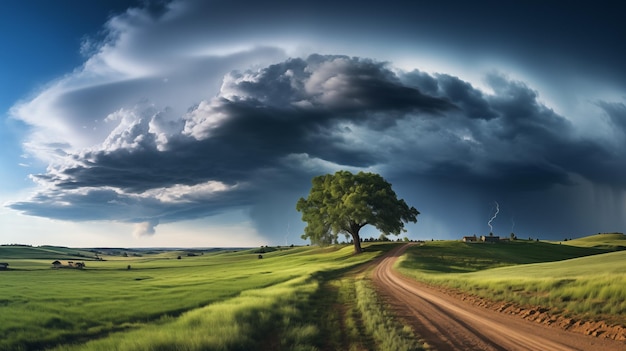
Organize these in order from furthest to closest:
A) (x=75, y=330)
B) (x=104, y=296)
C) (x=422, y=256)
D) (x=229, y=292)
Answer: (x=422, y=256) < (x=229, y=292) < (x=104, y=296) < (x=75, y=330)

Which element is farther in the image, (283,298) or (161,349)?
(283,298)

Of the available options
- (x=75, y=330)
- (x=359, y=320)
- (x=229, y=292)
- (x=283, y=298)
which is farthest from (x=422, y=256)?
(x=75, y=330)

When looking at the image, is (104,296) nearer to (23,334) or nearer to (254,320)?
(23,334)

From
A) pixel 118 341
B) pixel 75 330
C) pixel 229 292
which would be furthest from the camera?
pixel 229 292

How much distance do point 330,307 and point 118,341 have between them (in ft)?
39.9

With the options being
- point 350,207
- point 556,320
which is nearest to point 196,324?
point 556,320

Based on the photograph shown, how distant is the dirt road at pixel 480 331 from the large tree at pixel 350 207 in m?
54.1

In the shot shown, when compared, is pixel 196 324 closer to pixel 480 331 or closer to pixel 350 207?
pixel 480 331

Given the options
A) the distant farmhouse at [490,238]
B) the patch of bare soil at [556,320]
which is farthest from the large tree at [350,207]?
the patch of bare soil at [556,320]

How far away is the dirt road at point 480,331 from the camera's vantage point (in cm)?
1271

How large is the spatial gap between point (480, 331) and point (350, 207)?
59.8 m

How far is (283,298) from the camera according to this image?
80.8ft

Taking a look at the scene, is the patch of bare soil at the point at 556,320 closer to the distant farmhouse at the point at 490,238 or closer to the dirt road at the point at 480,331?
the dirt road at the point at 480,331

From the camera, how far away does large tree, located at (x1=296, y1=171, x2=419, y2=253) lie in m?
77.2
